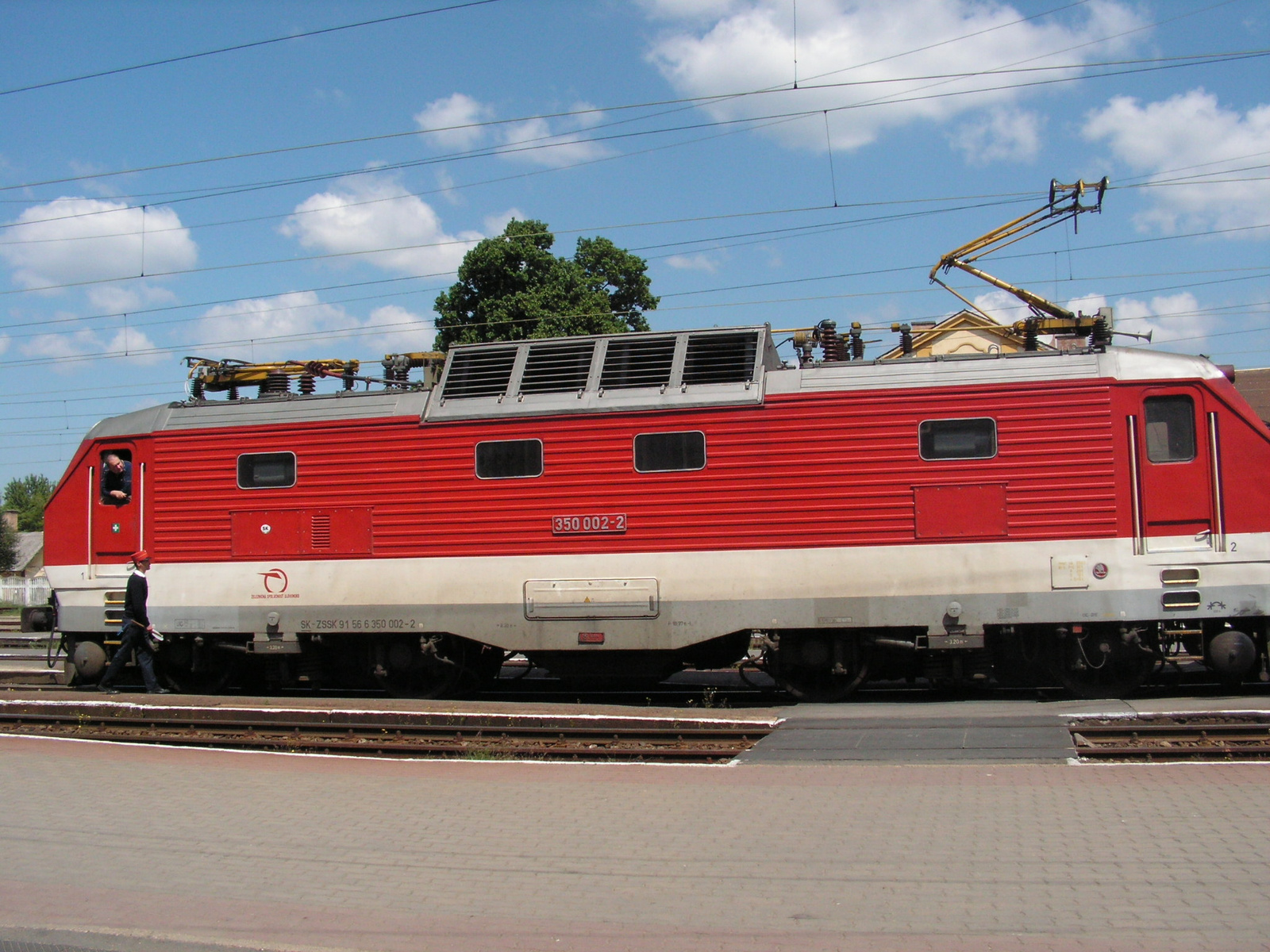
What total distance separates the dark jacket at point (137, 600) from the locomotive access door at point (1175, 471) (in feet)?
37.4

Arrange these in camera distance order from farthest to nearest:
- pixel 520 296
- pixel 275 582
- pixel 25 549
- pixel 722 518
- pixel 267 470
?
pixel 25 549
pixel 520 296
pixel 267 470
pixel 275 582
pixel 722 518

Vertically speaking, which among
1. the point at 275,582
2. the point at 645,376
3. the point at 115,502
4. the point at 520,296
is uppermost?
the point at 520,296

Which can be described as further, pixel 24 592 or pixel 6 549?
pixel 6 549

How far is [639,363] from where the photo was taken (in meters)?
11.9

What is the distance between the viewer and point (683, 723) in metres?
9.87

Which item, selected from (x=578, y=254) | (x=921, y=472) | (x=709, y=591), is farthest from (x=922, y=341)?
(x=578, y=254)

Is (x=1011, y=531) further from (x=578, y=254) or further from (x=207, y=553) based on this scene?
(x=578, y=254)

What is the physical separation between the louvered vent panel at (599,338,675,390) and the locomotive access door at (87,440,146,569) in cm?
617

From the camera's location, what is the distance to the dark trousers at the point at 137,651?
12.6 m

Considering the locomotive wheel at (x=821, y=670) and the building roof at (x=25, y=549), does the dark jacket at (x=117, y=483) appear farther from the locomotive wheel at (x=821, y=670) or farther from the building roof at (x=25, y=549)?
the building roof at (x=25, y=549)

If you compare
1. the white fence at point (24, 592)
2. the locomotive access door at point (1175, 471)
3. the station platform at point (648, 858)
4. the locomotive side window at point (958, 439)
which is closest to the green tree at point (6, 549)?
the white fence at point (24, 592)

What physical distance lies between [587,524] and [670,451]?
4.05ft

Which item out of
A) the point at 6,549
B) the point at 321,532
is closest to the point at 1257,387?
the point at 321,532

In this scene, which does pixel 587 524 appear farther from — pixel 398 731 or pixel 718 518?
pixel 398 731
